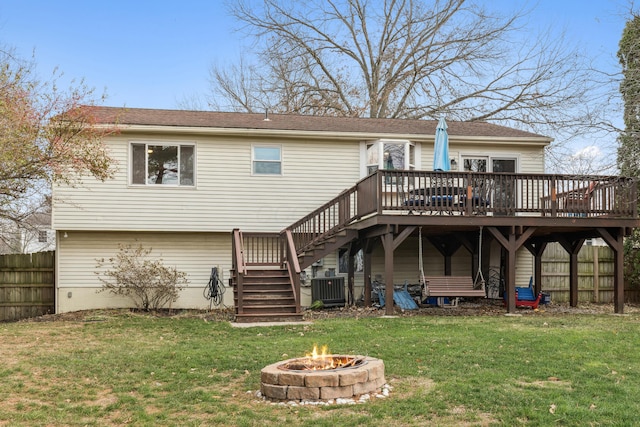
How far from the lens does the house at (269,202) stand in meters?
14.5

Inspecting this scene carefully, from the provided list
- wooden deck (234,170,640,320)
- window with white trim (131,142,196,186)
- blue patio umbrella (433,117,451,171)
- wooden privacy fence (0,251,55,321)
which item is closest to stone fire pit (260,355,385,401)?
wooden deck (234,170,640,320)

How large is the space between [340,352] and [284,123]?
9384 millimetres

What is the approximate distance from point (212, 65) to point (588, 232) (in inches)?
805

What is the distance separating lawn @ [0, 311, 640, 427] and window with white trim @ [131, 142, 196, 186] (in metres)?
4.79

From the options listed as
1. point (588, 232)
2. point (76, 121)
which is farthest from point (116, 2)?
point (588, 232)

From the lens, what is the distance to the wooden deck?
1321 centimetres

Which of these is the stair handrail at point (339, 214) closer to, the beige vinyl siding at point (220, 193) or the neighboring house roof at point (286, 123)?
the beige vinyl siding at point (220, 193)

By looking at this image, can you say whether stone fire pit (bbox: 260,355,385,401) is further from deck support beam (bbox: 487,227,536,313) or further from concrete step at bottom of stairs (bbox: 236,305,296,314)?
deck support beam (bbox: 487,227,536,313)

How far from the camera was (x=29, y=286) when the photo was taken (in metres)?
16.7

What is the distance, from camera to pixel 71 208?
15.3m

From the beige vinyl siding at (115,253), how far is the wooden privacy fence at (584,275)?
30.4ft

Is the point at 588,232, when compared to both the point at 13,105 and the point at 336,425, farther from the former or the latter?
the point at 13,105

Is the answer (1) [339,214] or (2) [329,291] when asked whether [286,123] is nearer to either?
(1) [339,214]

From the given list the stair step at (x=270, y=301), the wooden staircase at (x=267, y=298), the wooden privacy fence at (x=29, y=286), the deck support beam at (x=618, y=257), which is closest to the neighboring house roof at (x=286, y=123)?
the deck support beam at (x=618, y=257)
